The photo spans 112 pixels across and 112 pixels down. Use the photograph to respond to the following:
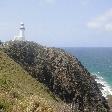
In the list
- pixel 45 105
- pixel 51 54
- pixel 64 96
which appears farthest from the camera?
pixel 51 54

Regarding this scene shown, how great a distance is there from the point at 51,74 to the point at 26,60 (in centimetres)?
395

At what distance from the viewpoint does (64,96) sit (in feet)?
124

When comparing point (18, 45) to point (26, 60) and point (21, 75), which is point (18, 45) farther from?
point (21, 75)

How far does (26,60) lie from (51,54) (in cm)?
299

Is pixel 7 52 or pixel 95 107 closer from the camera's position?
pixel 95 107

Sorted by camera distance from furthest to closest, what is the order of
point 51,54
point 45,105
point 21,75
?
point 51,54 → point 21,75 → point 45,105

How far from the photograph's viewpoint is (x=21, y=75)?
3309cm

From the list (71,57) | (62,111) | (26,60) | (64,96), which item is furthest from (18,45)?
(62,111)

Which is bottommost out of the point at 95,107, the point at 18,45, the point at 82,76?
the point at 95,107

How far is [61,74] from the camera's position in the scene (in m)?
39.3

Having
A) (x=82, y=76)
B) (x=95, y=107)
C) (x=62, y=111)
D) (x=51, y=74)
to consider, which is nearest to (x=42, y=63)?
(x=51, y=74)

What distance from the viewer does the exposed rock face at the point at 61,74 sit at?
124 ft

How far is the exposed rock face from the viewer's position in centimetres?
3778

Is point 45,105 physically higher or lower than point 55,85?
higher
